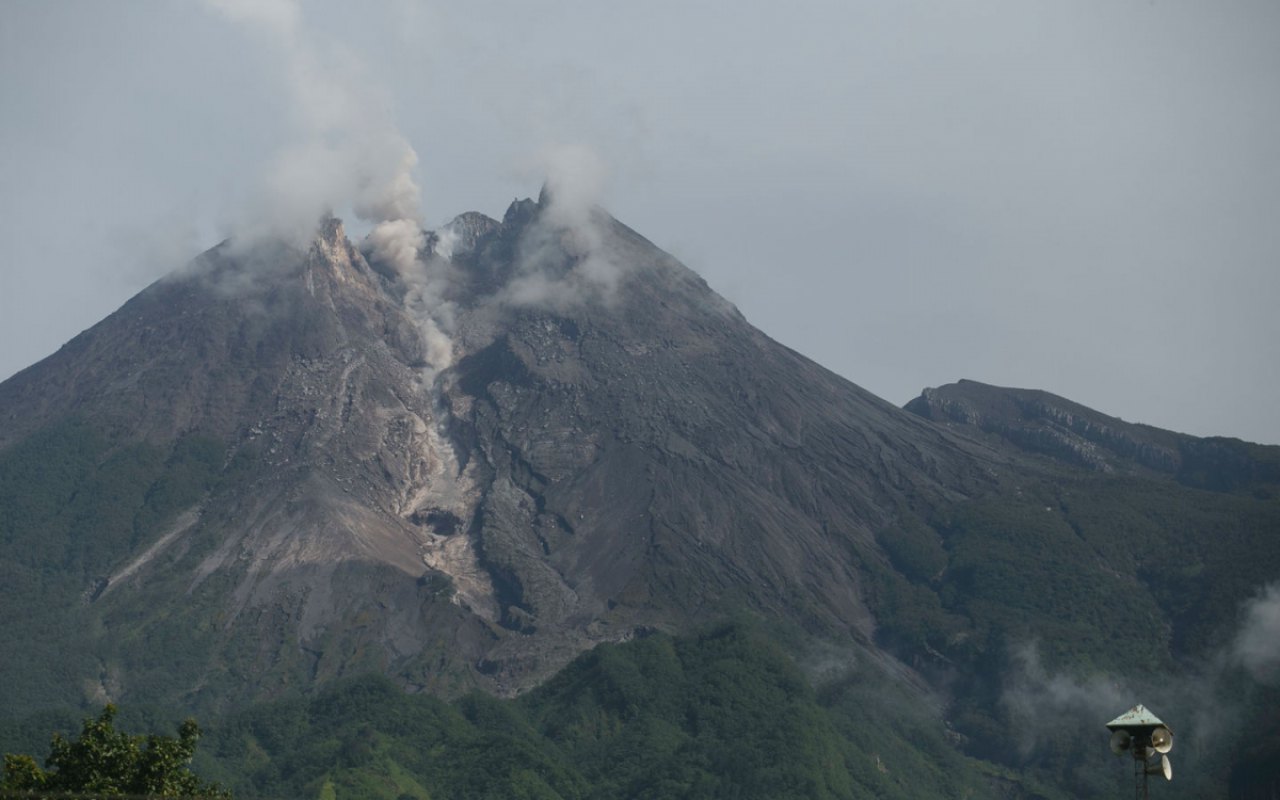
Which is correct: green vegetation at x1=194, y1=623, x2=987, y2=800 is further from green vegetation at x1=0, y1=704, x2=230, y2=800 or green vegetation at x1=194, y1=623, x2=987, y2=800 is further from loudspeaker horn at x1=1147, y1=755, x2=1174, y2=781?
loudspeaker horn at x1=1147, y1=755, x2=1174, y2=781

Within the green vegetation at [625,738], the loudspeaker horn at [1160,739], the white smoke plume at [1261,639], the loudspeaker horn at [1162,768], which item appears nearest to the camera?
the loudspeaker horn at [1162,768]

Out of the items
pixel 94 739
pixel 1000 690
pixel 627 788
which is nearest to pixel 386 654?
pixel 627 788

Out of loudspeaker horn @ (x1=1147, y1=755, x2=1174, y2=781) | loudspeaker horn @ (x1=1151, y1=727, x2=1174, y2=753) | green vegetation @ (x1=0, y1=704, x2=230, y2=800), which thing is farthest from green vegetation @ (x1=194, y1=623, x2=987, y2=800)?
loudspeaker horn @ (x1=1151, y1=727, x2=1174, y2=753)

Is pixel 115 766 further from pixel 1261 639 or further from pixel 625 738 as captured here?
pixel 1261 639

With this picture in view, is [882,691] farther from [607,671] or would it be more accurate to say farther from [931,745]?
[607,671]

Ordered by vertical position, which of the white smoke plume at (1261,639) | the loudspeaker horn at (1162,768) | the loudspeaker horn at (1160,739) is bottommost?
the loudspeaker horn at (1162,768)

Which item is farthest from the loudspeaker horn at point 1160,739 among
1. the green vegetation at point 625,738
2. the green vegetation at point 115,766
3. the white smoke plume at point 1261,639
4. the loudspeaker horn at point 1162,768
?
the white smoke plume at point 1261,639

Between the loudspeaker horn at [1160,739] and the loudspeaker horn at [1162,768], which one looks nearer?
the loudspeaker horn at [1162,768]

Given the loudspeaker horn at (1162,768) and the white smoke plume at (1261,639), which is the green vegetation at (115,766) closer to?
the loudspeaker horn at (1162,768)
